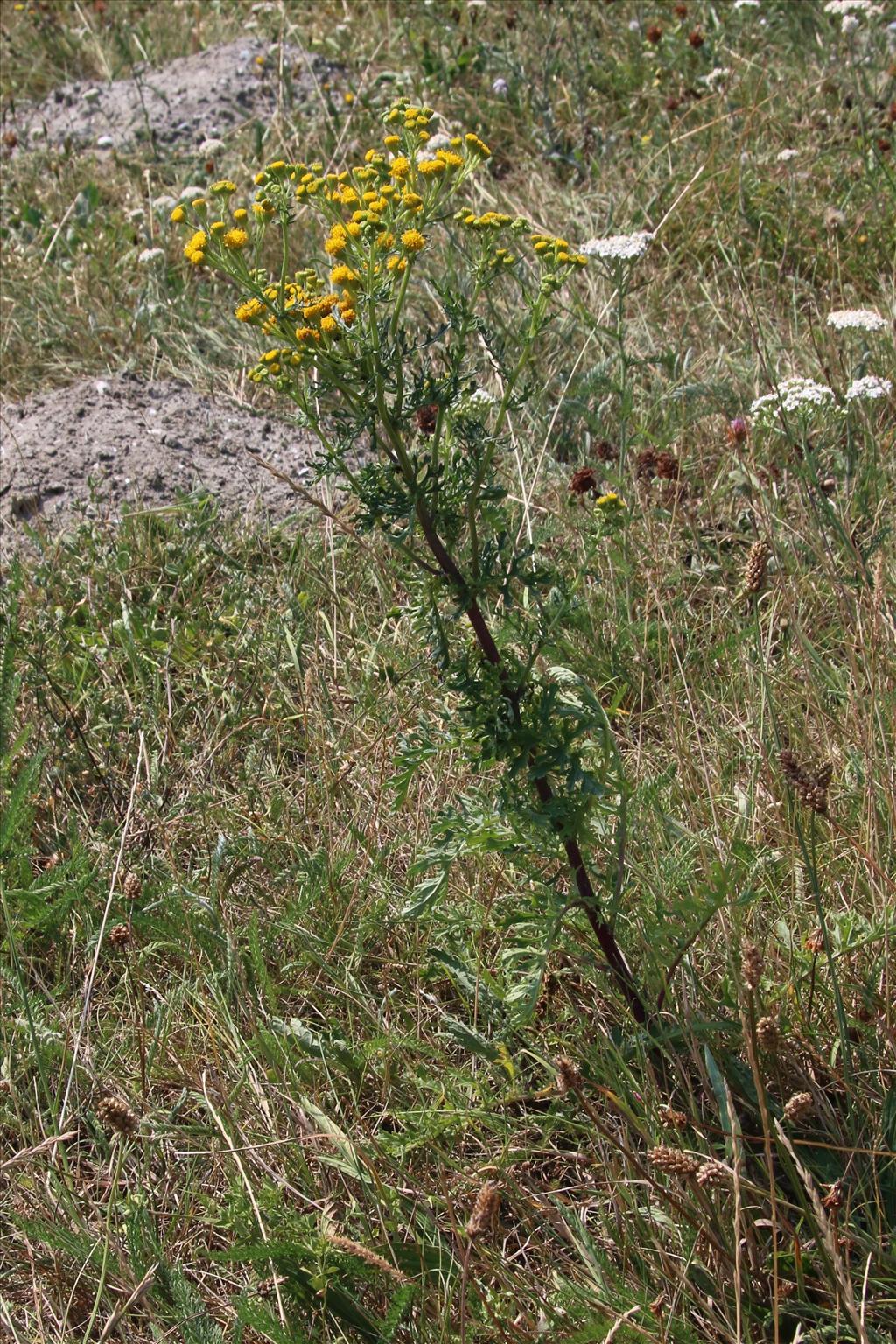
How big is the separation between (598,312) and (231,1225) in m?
3.09

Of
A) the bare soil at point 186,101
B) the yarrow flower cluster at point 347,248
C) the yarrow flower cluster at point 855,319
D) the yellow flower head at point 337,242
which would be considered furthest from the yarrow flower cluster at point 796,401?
the bare soil at point 186,101

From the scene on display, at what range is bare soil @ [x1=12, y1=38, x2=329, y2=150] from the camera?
18.5ft

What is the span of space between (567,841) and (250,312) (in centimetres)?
93

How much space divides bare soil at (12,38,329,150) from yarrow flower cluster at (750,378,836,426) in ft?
→ 11.0

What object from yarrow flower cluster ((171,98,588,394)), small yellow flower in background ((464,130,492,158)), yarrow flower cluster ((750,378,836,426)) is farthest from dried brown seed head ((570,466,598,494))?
small yellow flower in background ((464,130,492,158))


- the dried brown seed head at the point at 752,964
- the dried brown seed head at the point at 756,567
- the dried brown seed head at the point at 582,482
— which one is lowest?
the dried brown seed head at the point at 752,964

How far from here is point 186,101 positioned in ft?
18.9

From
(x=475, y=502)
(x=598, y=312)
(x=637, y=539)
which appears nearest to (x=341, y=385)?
(x=475, y=502)

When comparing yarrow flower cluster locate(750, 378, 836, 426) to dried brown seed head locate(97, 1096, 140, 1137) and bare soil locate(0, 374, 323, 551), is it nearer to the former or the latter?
bare soil locate(0, 374, 323, 551)

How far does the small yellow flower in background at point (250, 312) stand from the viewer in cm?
173

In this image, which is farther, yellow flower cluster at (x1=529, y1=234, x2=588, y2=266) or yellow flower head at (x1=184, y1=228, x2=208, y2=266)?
yellow flower cluster at (x1=529, y1=234, x2=588, y2=266)

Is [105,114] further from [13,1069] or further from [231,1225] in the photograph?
[231,1225]

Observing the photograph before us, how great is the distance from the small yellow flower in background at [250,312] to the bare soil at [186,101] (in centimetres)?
420

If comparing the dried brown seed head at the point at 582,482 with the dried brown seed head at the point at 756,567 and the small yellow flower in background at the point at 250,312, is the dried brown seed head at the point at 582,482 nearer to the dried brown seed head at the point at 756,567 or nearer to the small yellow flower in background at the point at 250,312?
the dried brown seed head at the point at 756,567
